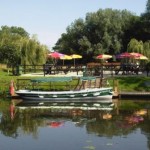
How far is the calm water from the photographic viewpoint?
73.4 ft

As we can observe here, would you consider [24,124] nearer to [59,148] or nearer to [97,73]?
[59,148]

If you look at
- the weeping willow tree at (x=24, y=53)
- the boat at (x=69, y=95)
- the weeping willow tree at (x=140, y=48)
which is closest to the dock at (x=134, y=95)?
the boat at (x=69, y=95)

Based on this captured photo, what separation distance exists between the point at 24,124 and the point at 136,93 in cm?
1602

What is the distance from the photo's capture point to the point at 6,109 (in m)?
35.4

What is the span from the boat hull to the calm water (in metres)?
4.20

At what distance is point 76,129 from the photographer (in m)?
26.9

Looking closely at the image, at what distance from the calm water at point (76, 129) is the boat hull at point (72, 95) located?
4.20 meters

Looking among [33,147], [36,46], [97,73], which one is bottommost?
[33,147]

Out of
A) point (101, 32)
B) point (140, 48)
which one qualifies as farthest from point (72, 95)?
point (101, 32)

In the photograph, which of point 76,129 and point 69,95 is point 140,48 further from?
point 76,129

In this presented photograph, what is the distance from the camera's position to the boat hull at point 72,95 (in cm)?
4075

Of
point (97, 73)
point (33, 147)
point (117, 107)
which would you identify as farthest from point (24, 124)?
point (97, 73)

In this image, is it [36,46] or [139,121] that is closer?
[139,121]

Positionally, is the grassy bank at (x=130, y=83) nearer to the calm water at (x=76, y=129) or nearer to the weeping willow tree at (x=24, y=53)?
the calm water at (x=76, y=129)
